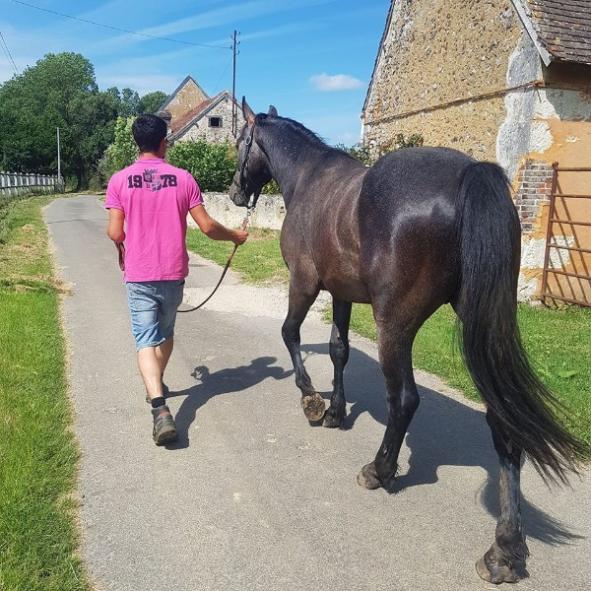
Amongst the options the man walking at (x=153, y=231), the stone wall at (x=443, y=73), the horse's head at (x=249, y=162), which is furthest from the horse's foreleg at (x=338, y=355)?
the stone wall at (x=443, y=73)

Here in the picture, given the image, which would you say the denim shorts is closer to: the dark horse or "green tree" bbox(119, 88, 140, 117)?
the dark horse

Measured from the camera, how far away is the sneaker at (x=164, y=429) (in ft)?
12.4

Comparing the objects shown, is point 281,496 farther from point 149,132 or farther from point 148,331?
point 149,132

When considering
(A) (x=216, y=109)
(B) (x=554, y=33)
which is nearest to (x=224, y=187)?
(B) (x=554, y=33)

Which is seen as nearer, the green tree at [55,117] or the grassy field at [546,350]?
the grassy field at [546,350]

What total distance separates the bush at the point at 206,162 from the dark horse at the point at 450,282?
20.6 meters

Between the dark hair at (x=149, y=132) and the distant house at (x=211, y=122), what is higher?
the distant house at (x=211, y=122)

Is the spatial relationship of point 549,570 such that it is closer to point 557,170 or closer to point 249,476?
point 249,476

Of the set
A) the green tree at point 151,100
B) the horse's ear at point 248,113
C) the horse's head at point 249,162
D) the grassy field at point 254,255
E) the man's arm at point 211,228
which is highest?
the green tree at point 151,100

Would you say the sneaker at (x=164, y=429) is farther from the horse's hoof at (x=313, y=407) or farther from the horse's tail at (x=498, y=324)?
the horse's tail at (x=498, y=324)

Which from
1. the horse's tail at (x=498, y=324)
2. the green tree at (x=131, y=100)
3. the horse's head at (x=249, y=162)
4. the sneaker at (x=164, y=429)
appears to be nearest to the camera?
the horse's tail at (x=498, y=324)

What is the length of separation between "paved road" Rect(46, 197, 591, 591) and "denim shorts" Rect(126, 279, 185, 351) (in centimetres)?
67

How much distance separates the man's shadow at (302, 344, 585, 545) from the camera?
308cm

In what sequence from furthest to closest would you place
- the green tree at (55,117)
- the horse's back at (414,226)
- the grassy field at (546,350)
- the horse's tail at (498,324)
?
the green tree at (55,117) → the grassy field at (546,350) → the horse's back at (414,226) → the horse's tail at (498,324)
